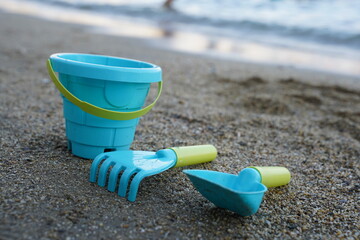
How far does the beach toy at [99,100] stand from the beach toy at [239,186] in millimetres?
498

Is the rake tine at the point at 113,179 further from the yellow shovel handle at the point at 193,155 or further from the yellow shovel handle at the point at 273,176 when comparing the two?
the yellow shovel handle at the point at 273,176

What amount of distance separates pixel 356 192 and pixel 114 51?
12.2ft

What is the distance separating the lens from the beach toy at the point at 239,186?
4.73ft

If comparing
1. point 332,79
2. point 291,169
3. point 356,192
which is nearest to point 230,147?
point 291,169

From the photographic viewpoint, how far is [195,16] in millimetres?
11047

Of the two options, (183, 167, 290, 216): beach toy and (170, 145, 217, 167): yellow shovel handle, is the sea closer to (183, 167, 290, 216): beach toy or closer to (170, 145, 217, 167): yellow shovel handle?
(170, 145, 217, 167): yellow shovel handle

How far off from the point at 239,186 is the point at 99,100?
2.44ft

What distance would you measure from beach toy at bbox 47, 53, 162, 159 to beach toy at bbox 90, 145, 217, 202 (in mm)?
152

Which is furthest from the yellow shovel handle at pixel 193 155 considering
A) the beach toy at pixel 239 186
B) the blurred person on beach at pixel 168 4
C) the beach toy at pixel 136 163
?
the blurred person on beach at pixel 168 4

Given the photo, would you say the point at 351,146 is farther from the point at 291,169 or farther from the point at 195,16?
the point at 195,16

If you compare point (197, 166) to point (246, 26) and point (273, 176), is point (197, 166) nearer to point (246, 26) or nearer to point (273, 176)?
point (273, 176)

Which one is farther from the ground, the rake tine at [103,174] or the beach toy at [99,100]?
the beach toy at [99,100]

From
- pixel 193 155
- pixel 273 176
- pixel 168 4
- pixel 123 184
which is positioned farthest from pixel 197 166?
pixel 168 4

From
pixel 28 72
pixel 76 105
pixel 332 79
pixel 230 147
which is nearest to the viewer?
pixel 76 105
